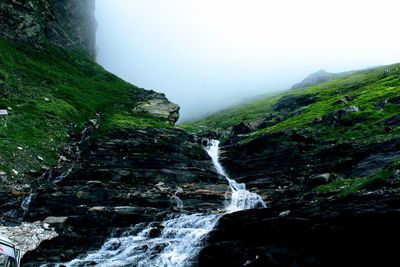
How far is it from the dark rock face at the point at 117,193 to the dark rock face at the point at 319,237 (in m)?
11.3

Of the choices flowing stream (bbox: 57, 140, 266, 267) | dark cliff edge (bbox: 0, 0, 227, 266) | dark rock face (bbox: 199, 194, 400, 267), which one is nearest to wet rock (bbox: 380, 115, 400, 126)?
dark cliff edge (bbox: 0, 0, 227, 266)

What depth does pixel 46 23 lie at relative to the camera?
154m

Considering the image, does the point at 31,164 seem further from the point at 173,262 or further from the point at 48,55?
the point at 48,55

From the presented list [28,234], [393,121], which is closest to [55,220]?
[28,234]

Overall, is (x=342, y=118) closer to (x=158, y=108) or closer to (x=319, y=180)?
(x=319, y=180)

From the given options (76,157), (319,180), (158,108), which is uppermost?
(158,108)

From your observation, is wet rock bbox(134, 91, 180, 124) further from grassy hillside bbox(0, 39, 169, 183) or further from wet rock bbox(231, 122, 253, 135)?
wet rock bbox(231, 122, 253, 135)

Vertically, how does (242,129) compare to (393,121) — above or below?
below

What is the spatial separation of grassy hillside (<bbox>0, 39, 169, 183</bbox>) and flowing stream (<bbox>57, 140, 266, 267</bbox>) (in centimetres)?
2255

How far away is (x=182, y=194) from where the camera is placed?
180 feet

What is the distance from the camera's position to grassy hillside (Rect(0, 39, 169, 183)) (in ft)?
209

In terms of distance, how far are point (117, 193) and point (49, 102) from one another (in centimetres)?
4853

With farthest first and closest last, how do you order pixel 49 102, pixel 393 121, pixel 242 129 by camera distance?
1. pixel 242 129
2. pixel 49 102
3. pixel 393 121

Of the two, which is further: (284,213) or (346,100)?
(346,100)
